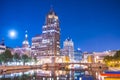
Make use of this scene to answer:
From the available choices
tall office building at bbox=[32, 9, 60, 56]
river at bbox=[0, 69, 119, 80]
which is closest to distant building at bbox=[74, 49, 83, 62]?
tall office building at bbox=[32, 9, 60, 56]

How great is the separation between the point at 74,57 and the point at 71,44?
8.88 metres

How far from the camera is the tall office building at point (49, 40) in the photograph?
135750mm

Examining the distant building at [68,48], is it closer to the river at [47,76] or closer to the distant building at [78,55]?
the distant building at [78,55]

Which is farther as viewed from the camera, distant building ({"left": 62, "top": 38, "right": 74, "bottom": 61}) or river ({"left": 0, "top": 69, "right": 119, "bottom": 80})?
distant building ({"left": 62, "top": 38, "right": 74, "bottom": 61})

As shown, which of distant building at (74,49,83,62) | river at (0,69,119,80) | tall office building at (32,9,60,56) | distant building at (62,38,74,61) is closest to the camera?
river at (0,69,119,80)

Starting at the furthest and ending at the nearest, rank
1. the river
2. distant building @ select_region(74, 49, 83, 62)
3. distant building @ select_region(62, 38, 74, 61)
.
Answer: distant building @ select_region(74, 49, 83, 62)
distant building @ select_region(62, 38, 74, 61)
the river

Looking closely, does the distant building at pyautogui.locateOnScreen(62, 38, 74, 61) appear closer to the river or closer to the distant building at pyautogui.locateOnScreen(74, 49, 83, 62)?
the distant building at pyautogui.locateOnScreen(74, 49, 83, 62)

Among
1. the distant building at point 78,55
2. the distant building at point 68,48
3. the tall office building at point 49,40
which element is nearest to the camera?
the tall office building at point 49,40

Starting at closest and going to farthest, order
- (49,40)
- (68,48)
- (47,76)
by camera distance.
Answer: (47,76)
(49,40)
(68,48)

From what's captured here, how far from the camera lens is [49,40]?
13638 cm

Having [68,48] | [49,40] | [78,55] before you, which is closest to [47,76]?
[49,40]

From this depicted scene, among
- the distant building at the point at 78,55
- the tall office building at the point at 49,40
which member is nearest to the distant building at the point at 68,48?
the distant building at the point at 78,55

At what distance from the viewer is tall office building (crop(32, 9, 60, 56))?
135750 mm

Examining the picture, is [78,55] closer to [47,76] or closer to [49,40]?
[49,40]
